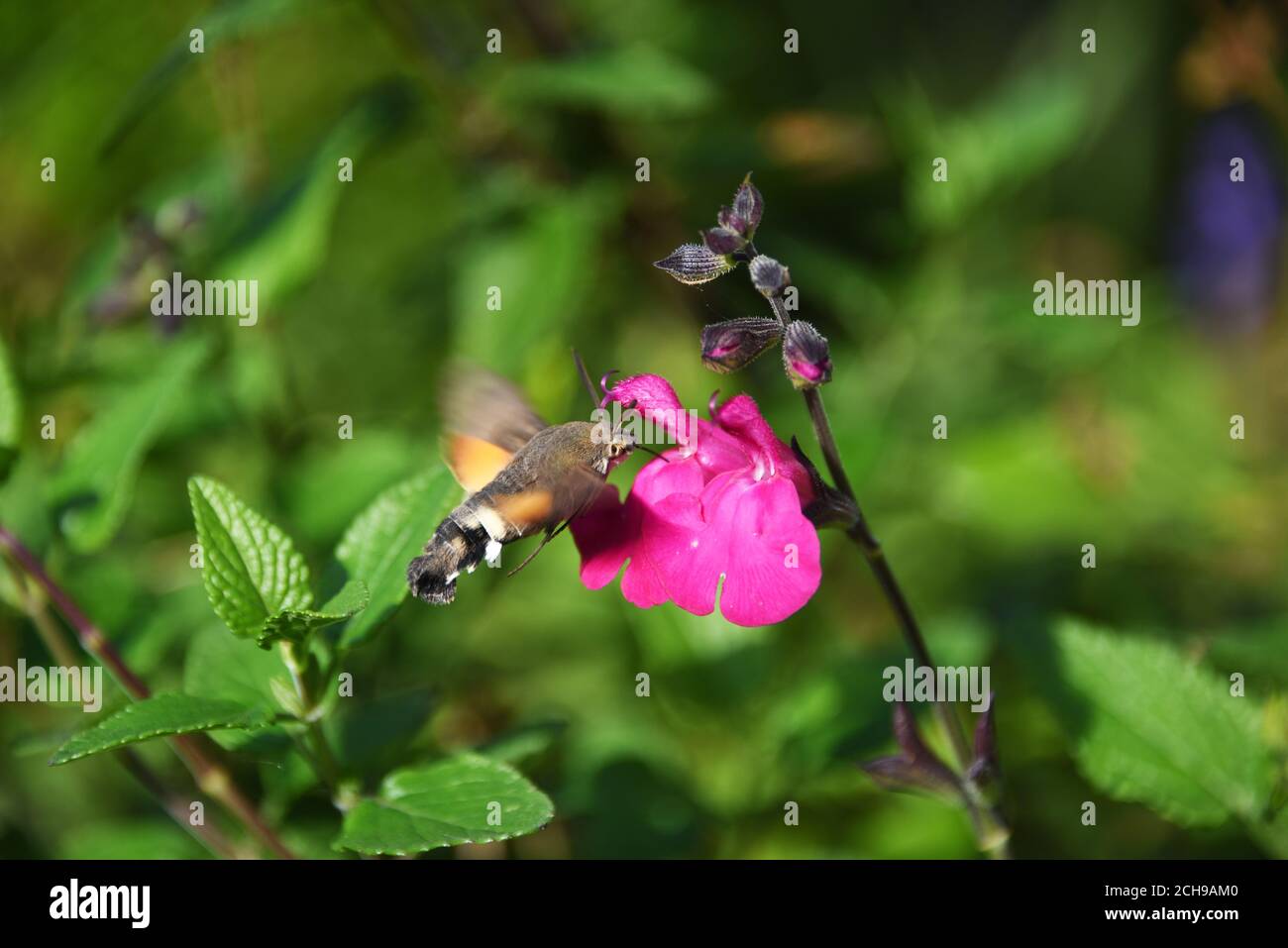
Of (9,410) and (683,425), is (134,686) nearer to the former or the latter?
(9,410)

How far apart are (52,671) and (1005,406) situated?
178 cm

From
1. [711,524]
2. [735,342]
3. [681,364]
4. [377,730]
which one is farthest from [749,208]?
[681,364]

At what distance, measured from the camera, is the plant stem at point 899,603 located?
1088 mm

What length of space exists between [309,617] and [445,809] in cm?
23

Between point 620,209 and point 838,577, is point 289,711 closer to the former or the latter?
point 620,209

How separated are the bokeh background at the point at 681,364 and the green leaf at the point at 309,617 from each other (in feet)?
0.55

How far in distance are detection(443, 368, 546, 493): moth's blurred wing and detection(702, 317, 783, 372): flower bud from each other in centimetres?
24

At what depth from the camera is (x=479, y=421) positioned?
1.22 m

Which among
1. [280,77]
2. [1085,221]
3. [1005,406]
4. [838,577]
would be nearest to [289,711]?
[838,577]

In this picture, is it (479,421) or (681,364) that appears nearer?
(479,421)

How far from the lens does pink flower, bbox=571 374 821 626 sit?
1.06m

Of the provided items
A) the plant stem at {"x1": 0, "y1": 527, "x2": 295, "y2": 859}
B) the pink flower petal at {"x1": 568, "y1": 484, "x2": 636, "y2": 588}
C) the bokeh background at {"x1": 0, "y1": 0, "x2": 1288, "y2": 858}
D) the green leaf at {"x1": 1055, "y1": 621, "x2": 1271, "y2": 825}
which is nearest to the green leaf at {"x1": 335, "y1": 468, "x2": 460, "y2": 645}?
the bokeh background at {"x1": 0, "y1": 0, "x2": 1288, "y2": 858}

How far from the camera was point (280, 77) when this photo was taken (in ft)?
10.0

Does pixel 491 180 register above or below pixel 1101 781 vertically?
above
